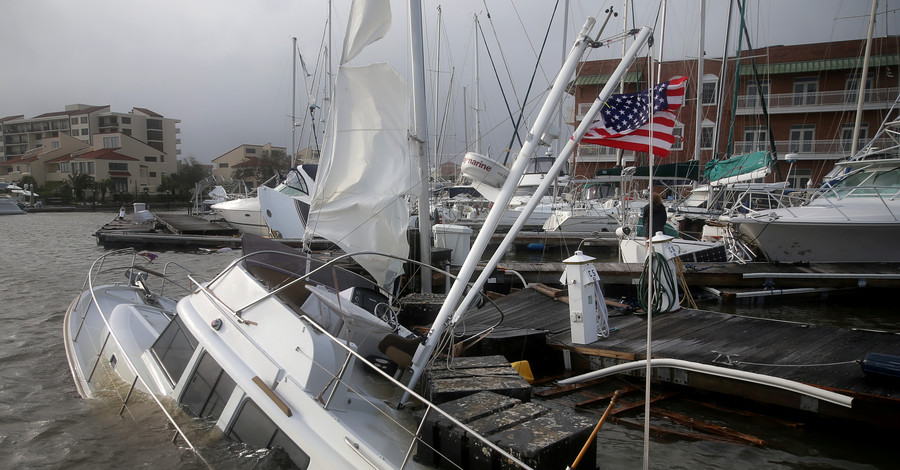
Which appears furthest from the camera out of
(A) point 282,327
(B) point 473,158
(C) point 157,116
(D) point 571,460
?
(C) point 157,116

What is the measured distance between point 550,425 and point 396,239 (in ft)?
17.1

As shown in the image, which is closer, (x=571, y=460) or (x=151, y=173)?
(x=571, y=460)

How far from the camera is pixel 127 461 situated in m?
5.73

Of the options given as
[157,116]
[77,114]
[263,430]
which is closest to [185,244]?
[263,430]

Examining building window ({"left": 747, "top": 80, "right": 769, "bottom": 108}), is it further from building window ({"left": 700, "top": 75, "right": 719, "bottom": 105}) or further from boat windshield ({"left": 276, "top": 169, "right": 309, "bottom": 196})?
boat windshield ({"left": 276, "top": 169, "right": 309, "bottom": 196})

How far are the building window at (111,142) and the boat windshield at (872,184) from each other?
92.4m

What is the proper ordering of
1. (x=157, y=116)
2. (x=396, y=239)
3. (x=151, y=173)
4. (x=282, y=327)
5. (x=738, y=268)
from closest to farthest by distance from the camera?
(x=282, y=327)
(x=396, y=239)
(x=738, y=268)
(x=151, y=173)
(x=157, y=116)

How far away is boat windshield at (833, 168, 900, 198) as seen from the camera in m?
15.2

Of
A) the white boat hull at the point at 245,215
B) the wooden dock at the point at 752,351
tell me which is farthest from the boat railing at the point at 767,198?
the white boat hull at the point at 245,215

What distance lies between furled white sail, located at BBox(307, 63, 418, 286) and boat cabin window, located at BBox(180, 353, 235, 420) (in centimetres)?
349

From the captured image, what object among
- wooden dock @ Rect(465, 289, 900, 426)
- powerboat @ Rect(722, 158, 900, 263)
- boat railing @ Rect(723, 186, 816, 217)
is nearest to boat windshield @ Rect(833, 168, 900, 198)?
powerboat @ Rect(722, 158, 900, 263)

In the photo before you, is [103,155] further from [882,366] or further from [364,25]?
[882,366]

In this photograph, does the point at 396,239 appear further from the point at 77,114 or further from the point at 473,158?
the point at 77,114

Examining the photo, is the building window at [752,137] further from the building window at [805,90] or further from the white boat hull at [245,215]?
the white boat hull at [245,215]
